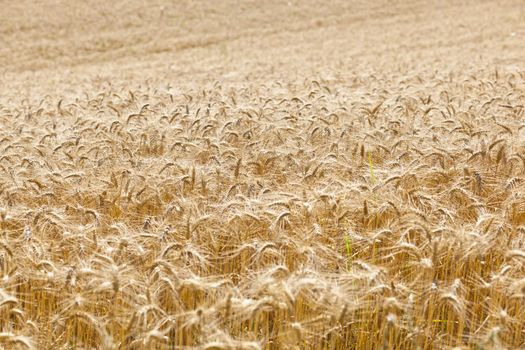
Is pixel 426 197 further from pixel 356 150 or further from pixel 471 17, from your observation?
pixel 471 17

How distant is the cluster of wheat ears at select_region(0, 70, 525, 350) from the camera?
2.54 metres

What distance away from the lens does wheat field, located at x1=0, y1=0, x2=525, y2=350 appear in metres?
2.55

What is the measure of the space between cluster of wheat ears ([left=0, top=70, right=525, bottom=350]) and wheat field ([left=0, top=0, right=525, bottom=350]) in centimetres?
2

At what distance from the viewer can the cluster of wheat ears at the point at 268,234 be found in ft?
8.32

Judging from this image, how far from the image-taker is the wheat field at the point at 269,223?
2.55 m

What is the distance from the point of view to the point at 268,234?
3.36 meters

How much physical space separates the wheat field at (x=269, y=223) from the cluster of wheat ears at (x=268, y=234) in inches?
0.6

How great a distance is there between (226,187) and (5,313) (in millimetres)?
1802

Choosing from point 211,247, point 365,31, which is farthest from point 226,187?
point 365,31

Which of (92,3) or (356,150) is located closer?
(356,150)

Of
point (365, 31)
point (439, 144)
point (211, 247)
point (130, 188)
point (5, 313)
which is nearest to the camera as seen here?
point (5, 313)

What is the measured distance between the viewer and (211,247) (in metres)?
3.33

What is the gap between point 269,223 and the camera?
133 inches

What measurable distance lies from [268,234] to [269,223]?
0.20 ft
